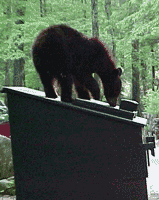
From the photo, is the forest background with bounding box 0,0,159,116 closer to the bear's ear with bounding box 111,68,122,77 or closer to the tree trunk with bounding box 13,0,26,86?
the tree trunk with bounding box 13,0,26,86

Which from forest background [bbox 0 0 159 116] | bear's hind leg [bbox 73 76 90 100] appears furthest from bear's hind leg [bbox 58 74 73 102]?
forest background [bbox 0 0 159 116]

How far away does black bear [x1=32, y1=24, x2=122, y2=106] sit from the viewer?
179 cm

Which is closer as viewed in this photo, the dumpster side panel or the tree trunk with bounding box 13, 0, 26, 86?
the dumpster side panel

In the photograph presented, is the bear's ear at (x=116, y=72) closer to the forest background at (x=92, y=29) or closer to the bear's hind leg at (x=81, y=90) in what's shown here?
the bear's hind leg at (x=81, y=90)

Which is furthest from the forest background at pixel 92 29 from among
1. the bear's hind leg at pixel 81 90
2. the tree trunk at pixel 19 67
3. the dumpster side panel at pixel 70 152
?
the dumpster side panel at pixel 70 152

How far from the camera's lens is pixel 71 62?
72.5 inches

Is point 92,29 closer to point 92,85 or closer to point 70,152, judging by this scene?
A: point 92,85

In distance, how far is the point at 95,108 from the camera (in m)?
1.53

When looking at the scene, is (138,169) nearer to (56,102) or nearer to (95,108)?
(95,108)

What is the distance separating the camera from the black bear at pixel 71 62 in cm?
179

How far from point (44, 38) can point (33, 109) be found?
570 mm

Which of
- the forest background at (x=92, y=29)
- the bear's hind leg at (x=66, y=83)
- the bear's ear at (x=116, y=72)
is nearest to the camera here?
the bear's hind leg at (x=66, y=83)

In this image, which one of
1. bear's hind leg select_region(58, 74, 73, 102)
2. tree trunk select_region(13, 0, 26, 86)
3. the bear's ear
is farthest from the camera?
tree trunk select_region(13, 0, 26, 86)

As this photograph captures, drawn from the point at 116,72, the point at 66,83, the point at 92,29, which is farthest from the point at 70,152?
the point at 92,29
